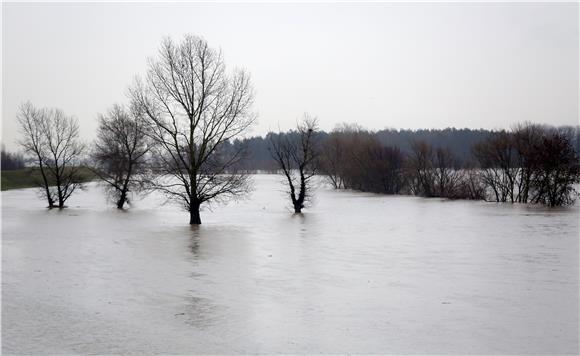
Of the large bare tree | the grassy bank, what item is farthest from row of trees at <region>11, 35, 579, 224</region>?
the grassy bank

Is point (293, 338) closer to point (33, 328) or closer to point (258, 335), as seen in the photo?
point (258, 335)

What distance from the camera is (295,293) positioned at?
1097 cm

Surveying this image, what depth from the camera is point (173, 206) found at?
4359cm

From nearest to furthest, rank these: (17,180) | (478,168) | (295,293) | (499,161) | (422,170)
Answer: (295,293), (499,161), (478,168), (422,170), (17,180)

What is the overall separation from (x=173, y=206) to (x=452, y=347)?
38.3 metres

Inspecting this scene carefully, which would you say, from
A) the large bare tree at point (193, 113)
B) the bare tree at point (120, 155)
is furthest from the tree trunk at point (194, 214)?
the bare tree at point (120, 155)

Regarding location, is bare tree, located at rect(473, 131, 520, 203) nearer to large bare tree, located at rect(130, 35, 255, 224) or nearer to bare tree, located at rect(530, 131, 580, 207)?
bare tree, located at rect(530, 131, 580, 207)

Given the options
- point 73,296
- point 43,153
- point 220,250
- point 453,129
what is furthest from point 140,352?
point 453,129

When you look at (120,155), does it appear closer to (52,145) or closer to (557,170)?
(52,145)

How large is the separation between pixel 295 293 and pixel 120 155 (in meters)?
38.4

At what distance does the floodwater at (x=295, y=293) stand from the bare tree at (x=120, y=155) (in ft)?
75.8

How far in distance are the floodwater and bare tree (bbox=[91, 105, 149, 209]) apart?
2310 centimetres

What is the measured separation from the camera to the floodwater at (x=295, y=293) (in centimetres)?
782

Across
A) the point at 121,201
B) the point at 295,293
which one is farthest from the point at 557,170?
the point at 121,201
